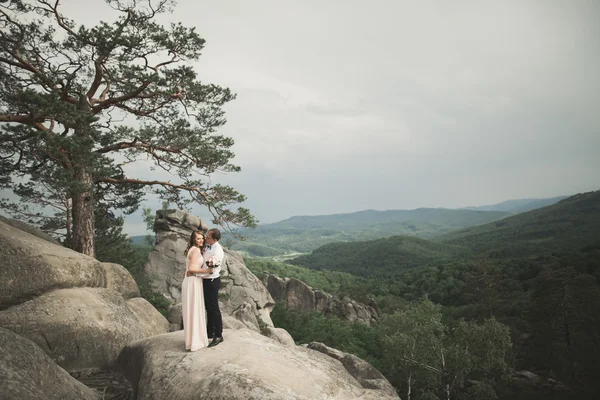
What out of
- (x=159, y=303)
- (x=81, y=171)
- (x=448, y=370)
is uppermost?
(x=81, y=171)

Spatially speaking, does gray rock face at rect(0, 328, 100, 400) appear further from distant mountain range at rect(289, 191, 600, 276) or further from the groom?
distant mountain range at rect(289, 191, 600, 276)

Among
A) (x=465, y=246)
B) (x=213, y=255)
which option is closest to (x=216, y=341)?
(x=213, y=255)

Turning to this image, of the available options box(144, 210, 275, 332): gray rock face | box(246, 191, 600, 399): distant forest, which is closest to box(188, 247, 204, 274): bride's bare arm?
box(144, 210, 275, 332): gray rock face

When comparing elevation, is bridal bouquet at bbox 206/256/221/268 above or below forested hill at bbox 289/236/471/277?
above

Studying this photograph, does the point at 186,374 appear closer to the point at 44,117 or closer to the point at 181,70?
the point at 44,117

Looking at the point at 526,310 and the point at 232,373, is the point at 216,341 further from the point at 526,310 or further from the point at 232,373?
the point at 526,310

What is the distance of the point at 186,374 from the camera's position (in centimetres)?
632

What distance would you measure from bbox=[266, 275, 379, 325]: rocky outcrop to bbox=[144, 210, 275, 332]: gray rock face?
104ft

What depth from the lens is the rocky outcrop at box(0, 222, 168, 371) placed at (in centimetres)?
866

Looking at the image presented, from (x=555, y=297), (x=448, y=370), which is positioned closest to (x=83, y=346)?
(x=448, y=370)

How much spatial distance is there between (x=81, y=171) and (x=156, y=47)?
6963mm

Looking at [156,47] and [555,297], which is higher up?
[156,47]

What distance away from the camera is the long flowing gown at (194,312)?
735 centimetres

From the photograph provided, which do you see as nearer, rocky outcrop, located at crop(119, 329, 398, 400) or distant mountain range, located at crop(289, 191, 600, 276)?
rocky outcrop, located at crop(119, 329, 398, 400)
